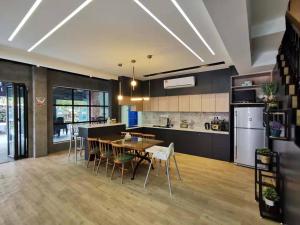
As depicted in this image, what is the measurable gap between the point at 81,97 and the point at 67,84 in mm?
796

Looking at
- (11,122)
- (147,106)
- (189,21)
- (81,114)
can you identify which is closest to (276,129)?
(189,21)

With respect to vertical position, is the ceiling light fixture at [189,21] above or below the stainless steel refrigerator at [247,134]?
above

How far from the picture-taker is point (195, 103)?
5516 mm

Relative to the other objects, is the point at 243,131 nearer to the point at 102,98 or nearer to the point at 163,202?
the point at 163,202

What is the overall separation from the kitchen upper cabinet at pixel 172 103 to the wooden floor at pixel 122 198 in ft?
8.26

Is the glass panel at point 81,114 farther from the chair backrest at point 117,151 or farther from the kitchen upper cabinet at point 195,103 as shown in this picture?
the kitchen upper cabinet at point 195,103

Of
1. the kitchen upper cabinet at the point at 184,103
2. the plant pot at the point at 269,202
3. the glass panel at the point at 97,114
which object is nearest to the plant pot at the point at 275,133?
the plant pot at the point at 269,202

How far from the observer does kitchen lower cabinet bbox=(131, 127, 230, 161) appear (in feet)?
15.5

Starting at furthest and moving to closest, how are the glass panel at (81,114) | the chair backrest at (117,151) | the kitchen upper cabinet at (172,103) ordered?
the glass panel at (81,114) < the kitchen upper cabinet at (172,103) < the chair backrest at (117,151)

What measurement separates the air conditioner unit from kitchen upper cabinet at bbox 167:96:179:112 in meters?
0.42

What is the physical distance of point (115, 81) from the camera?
6.62 metres

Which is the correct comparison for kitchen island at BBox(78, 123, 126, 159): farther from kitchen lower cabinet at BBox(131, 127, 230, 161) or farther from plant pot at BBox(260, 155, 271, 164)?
plant pot at BBox(260, 155, 271, 164)

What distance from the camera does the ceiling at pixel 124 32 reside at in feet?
6.64

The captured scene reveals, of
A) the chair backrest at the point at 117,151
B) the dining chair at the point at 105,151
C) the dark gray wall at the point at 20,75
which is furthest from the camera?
the dark gray wall at the point at 20,75
